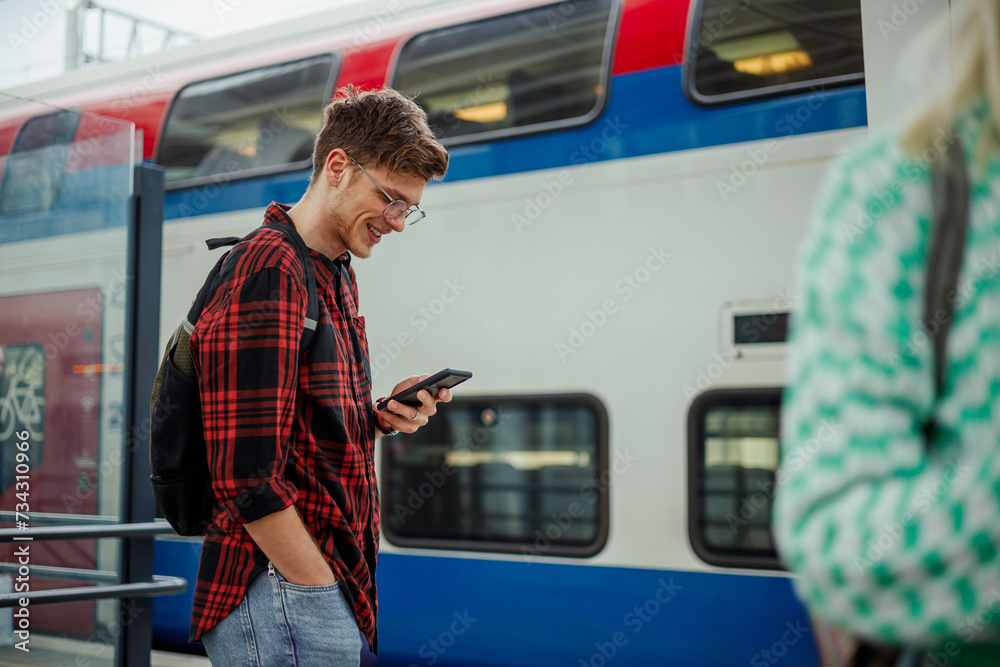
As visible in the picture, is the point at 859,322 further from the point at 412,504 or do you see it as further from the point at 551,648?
the point at 412,504

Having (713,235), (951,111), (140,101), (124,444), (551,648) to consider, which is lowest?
(551,648)

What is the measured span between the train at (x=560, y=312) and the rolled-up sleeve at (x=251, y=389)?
5.54 ft

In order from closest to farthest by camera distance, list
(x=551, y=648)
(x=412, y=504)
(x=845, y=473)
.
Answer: (x=845, y=473)
(x=551, y=648)
(x=412, y=504)

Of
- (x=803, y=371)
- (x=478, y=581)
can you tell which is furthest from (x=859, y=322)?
(x=478, y=581)

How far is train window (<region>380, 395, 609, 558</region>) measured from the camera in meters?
3.70

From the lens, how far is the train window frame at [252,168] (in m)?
4.59

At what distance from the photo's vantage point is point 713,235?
3.46 metres

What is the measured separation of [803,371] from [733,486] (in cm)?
295
